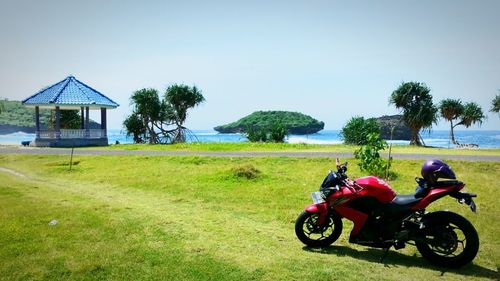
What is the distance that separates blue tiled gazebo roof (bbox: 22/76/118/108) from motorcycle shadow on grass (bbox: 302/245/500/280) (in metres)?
29.3

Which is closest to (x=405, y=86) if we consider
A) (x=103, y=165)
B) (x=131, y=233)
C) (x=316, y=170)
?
(x=316, y=170)

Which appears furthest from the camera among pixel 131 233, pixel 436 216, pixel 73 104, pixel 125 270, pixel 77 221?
pixel 73 104

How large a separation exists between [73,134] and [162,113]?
353 inches

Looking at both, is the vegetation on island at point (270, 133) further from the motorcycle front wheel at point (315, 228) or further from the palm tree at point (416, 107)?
the motorcycle front wheel at point (315, 228)

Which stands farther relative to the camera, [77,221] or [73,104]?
[73,104]

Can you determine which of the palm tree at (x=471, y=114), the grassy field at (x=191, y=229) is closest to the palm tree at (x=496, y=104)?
the palm tree at (x=471, y=114)

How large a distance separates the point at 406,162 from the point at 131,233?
1320 centimetres

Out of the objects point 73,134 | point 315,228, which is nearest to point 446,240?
point 315,228

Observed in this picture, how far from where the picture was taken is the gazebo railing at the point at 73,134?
3066 cm

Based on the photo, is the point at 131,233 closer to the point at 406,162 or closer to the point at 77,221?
the point at 77,221

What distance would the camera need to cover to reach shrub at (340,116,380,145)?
29.6 m

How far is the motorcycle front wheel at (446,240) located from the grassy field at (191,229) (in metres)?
0.22

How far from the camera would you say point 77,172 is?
1723 cm

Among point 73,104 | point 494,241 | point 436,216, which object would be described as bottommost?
point 494,241
